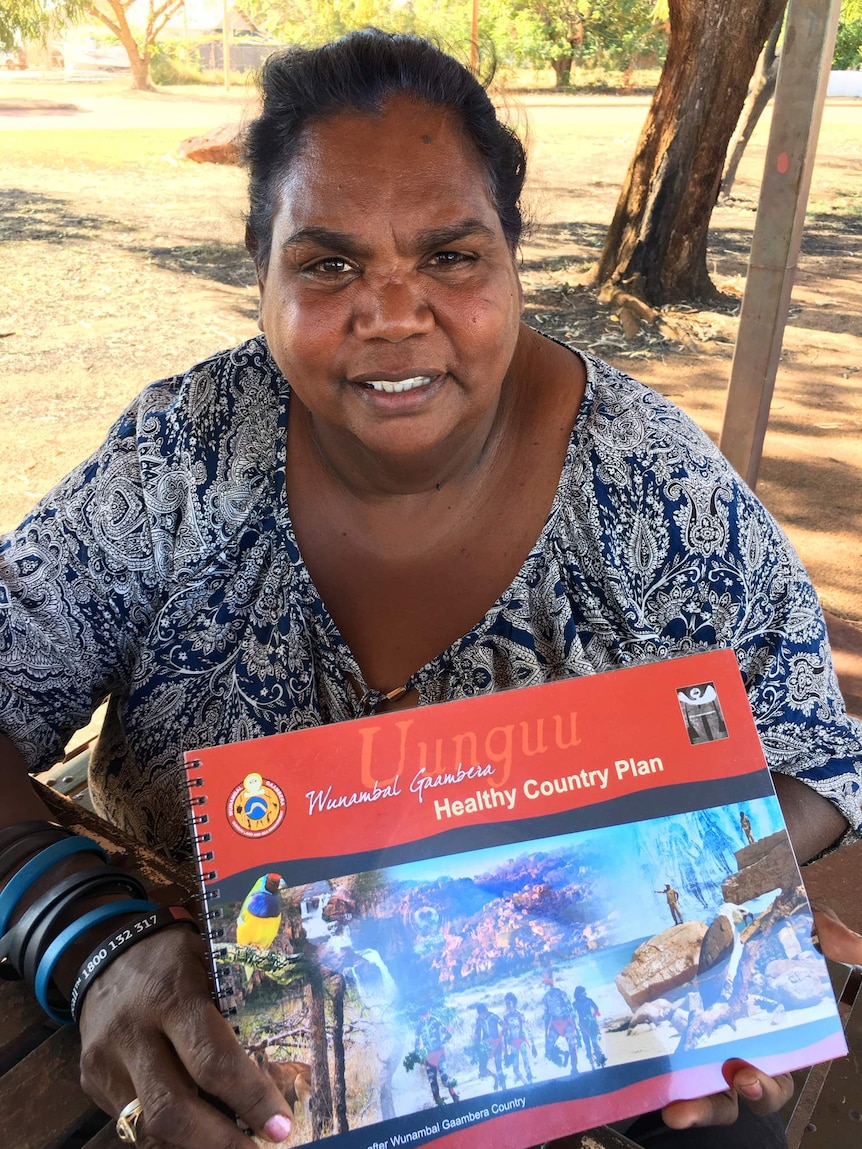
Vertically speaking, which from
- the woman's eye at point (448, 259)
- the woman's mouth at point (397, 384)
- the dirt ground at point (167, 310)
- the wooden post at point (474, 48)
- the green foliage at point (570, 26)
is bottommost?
the dirt ground at point (167, 310)

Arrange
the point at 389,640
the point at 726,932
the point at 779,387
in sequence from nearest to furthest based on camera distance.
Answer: the point at 726,932 → the point at 389,640 → the point at 779,387

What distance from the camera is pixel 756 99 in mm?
8336

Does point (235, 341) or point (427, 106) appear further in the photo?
point (235, 341)

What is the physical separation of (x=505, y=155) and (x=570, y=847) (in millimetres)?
1032

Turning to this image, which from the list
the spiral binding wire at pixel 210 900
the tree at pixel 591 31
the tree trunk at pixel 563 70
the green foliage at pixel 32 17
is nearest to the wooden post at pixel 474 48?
the spiral binding wire at pixel 210 900

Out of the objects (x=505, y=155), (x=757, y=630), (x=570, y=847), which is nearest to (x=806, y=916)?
(x=570, y=847)

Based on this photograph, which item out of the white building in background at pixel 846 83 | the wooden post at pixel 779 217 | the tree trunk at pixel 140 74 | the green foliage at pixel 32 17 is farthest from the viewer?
the white building in background at pixel 846 83

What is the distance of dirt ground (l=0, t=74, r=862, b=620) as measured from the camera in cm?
531

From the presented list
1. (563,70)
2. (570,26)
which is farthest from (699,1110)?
(570,26)

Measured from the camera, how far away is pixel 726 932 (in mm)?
1042

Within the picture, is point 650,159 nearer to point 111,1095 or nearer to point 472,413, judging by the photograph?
point 472,413

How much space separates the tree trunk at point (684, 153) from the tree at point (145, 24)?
2.72 m

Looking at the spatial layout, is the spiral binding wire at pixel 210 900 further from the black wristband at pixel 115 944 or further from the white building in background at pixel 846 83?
the white building in background at pixel 846 83

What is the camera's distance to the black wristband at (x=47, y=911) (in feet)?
3.93
